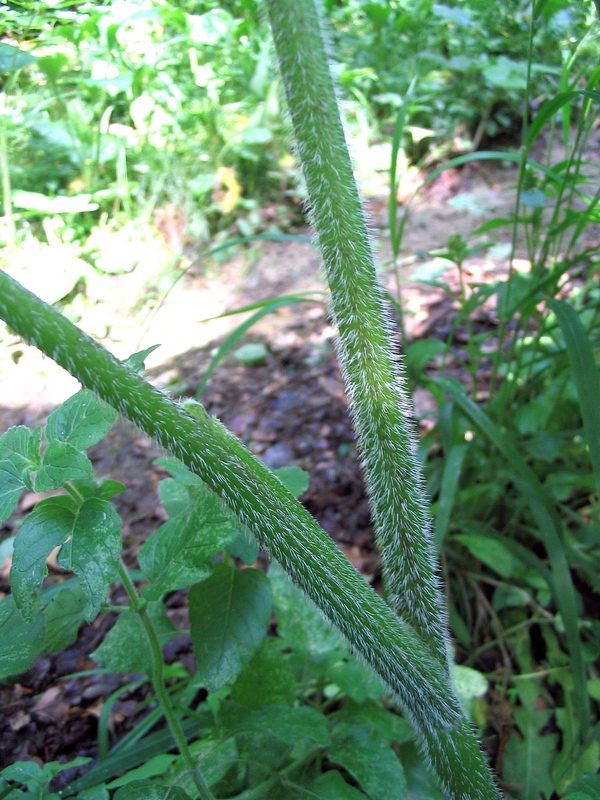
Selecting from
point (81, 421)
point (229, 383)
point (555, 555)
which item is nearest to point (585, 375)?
point (555, 555)

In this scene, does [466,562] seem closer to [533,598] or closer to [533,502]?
[533,598]

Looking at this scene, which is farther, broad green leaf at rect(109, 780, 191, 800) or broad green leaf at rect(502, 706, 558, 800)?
broad green leaf at rect(502, 706, 558, 800)

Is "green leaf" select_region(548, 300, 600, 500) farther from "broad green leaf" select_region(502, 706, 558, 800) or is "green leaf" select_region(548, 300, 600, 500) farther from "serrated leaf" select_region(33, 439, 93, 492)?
"serrated leaf" select_region(33, 439, 93, 492)

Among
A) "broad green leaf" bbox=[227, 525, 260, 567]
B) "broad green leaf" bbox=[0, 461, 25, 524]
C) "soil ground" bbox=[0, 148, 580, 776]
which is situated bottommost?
"soil ground" bbox=[0, 148, 580, 776]

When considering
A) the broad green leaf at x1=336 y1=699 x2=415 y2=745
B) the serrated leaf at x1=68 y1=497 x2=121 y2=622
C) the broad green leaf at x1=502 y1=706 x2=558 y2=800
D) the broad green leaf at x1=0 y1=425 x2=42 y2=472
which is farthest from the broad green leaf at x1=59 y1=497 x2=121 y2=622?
the broad green leaf at x1=502 y1=706 x2=558 y2=800

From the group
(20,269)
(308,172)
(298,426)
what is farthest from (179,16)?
(308,172)

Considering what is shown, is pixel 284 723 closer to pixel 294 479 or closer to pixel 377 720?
pixel 377 720
